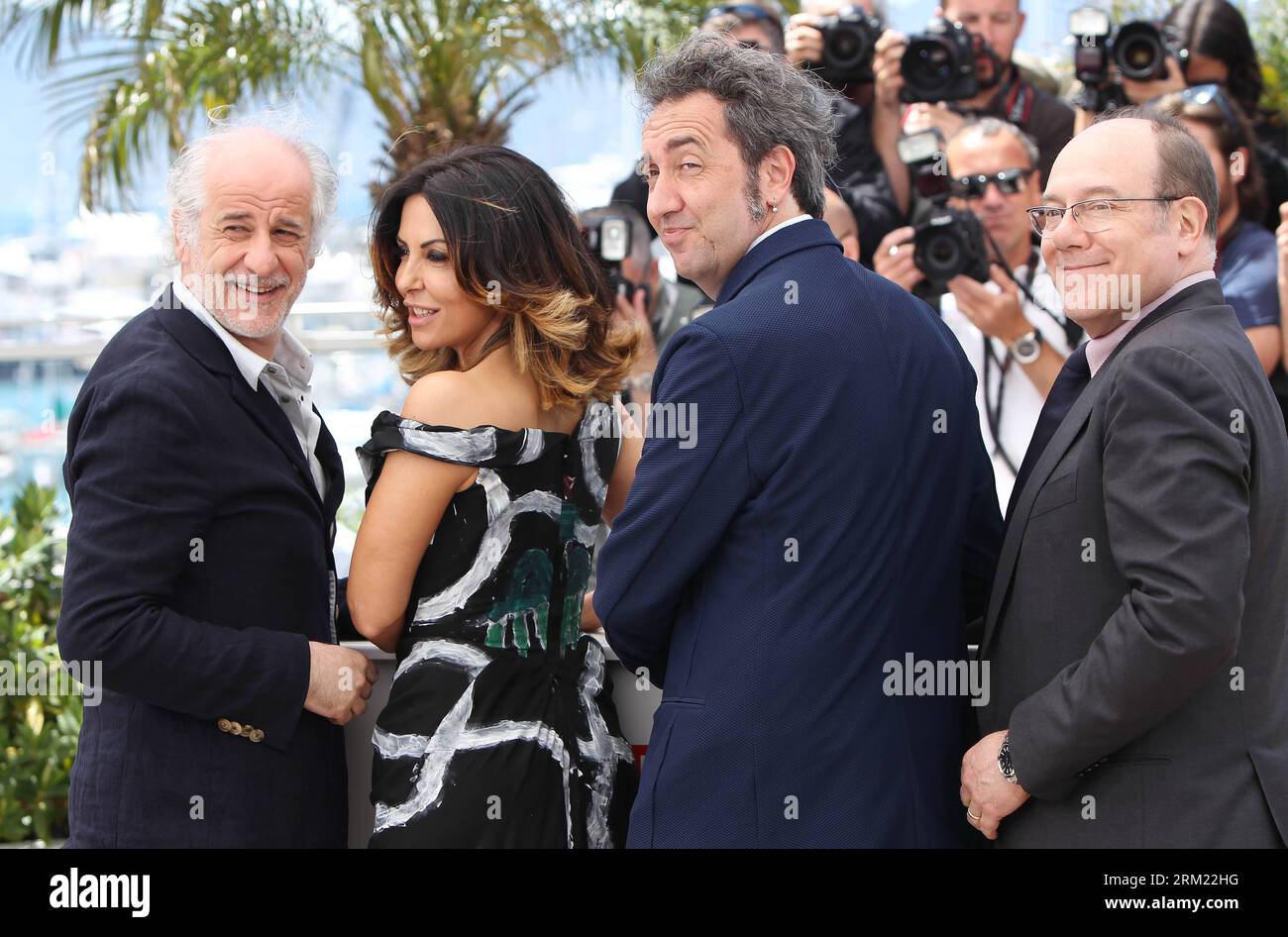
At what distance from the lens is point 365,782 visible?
2266 millimetres

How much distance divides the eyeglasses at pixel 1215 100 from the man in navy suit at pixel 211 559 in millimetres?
2580

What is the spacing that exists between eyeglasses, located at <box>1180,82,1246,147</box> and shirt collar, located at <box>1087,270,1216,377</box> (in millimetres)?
1946

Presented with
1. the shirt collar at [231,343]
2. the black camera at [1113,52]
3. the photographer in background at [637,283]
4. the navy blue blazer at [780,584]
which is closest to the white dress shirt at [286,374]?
the shirt collar at [231,343]

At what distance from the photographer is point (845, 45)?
430 cm

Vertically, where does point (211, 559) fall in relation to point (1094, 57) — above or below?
below

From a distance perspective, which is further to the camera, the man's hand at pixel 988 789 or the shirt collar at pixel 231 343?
the shirt collar at pixel 231 343

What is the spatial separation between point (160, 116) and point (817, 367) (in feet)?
19.9

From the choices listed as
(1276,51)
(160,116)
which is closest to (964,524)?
(160,116)

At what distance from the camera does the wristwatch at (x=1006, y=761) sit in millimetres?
1825

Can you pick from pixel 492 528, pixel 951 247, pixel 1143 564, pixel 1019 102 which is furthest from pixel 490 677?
pixel 1019 102

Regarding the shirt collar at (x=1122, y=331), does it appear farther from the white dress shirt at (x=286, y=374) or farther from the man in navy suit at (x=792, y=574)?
the white dress shirt at (x=286, y=374)

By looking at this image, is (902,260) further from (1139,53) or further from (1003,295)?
(1139,53)

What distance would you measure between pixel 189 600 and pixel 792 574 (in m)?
0.90

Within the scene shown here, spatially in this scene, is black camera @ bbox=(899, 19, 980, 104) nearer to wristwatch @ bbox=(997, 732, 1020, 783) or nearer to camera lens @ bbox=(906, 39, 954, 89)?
camera lens @ bbox=(906, 39, 954, 89)
